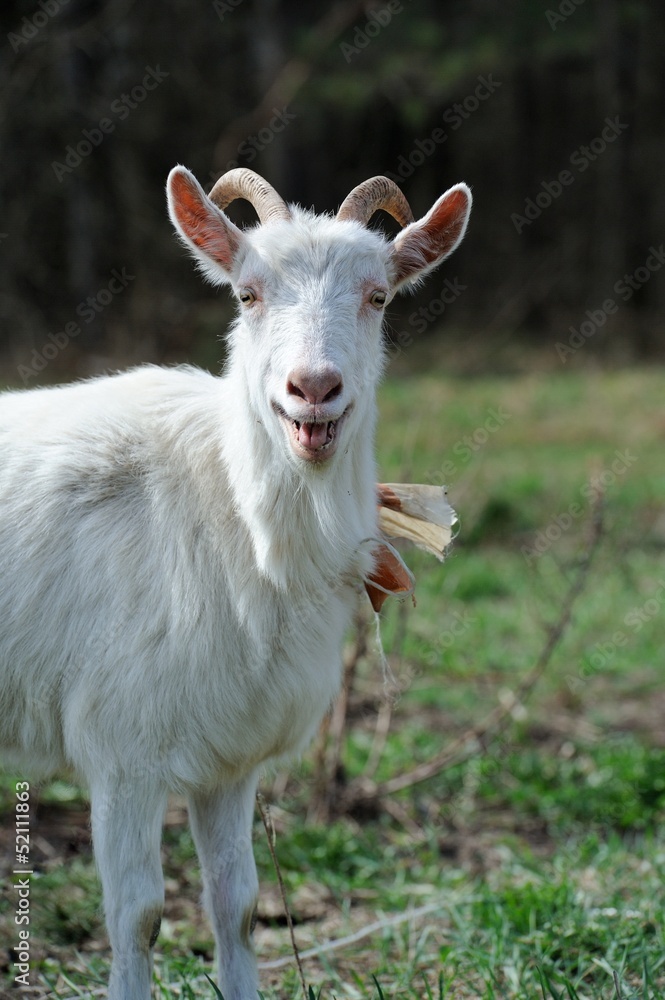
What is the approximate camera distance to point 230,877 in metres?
3.42

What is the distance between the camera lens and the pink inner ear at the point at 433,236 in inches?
133

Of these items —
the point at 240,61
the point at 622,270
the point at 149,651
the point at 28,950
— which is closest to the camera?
the point at 149,651

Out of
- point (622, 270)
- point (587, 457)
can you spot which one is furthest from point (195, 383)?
point (622, 270)

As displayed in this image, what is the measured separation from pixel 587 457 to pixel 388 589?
7938 mm

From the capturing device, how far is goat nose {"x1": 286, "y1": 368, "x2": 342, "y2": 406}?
283 centimetres

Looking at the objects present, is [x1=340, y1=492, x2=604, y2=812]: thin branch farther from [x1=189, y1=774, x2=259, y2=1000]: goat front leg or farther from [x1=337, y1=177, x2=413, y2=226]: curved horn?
[x1=337, y1=177, x2=413, y2=226]: curved horn

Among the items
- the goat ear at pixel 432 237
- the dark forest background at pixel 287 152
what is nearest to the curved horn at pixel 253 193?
the goat ear at pixel 432 237

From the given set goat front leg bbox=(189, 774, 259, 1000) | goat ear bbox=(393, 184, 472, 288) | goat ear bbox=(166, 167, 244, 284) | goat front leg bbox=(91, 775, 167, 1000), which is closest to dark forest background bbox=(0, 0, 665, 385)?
goat ear bbox=(393, 184, 472, 288)

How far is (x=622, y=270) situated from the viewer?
74.6 feet

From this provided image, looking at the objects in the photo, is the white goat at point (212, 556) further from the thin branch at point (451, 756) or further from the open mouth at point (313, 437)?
the thin branch at point (451, 756)

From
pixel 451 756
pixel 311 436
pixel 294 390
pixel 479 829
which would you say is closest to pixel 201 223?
pixel 294 390

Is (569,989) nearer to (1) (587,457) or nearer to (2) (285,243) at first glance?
(2) (285,243)

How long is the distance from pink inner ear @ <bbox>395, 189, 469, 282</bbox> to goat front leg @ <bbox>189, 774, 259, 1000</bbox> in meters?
1.71

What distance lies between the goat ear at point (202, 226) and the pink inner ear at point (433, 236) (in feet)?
1.71
